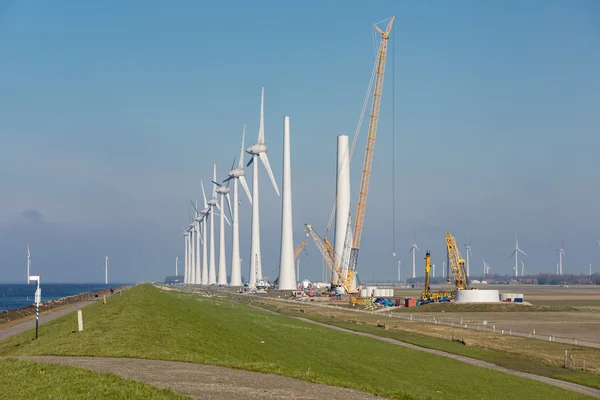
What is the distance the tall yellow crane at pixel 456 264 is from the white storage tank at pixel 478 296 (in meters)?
20.1

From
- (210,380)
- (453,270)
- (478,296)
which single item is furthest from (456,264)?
(210,380)

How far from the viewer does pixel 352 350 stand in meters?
61.2

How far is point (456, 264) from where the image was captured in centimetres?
17638

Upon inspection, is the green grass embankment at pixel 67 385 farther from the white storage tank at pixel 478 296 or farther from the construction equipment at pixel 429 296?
the construction equipment at pixel 429 296

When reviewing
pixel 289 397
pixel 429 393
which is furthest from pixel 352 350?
pixel 289 397

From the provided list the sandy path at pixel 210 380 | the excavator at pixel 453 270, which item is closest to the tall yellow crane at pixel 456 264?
the excavator at pixel 453 270

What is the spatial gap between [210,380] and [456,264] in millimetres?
152567

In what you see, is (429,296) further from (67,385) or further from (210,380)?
(67,385)

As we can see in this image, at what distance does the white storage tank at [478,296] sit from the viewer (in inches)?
5925

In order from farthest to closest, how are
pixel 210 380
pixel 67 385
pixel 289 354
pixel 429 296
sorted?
pixel 429 296, pixel 289 354, pixel 210 380, pixel 67 385

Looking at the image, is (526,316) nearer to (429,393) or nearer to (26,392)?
(429,393)

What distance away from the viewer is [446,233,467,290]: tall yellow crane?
17362 centimetres

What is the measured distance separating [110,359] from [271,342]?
25.7 metres

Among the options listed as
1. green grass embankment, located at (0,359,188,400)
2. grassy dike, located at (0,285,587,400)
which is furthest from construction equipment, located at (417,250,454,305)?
green grass embankment, located at (0,359,188,400)
